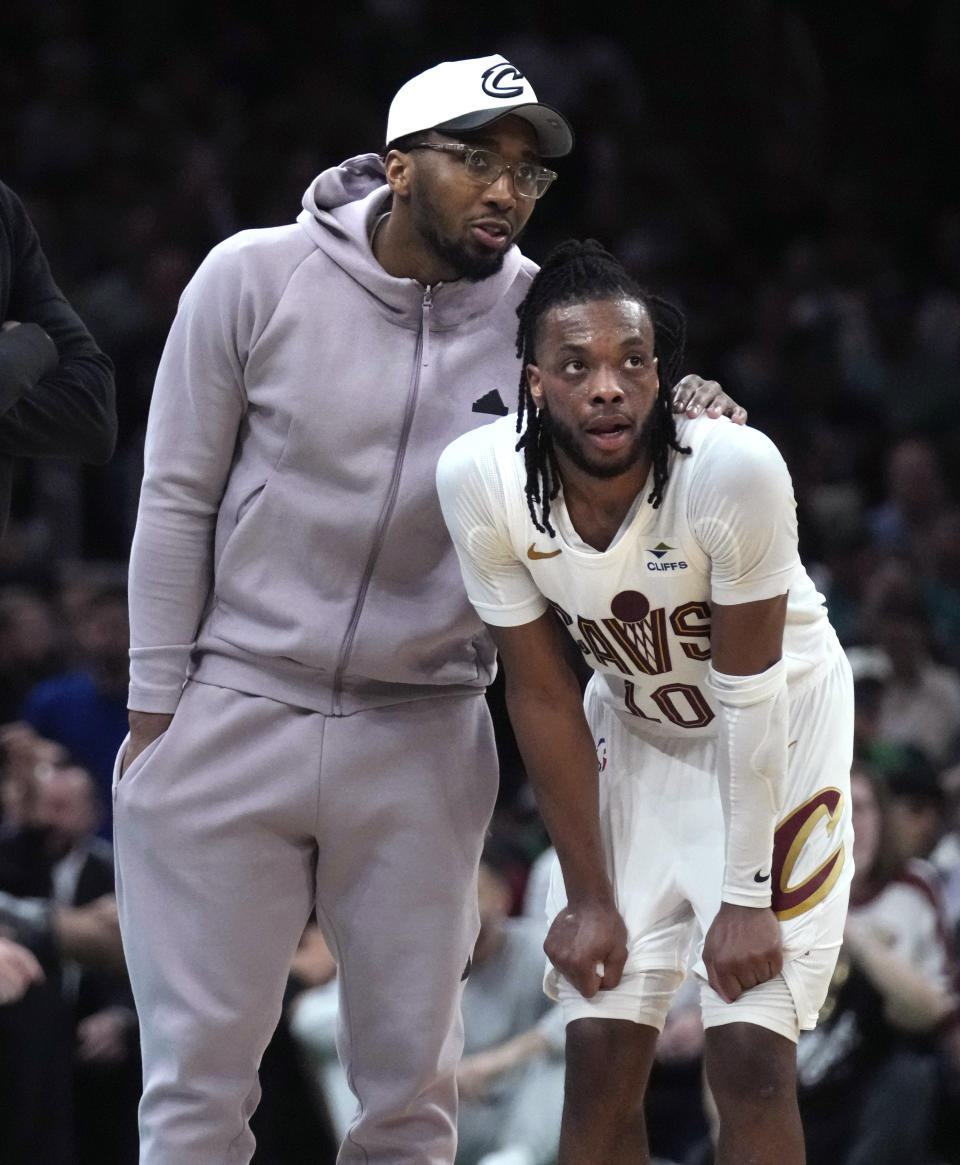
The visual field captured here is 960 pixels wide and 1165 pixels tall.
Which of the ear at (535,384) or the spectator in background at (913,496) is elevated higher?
the ear at (535,384)

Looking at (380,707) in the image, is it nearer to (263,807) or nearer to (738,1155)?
(263,807)

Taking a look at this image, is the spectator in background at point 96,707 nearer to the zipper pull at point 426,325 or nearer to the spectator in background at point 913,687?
the spectator in background at point 913,687

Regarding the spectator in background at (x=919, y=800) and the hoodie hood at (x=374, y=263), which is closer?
the hoodie hood at (x=374, y=263)

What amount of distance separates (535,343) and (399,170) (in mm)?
435

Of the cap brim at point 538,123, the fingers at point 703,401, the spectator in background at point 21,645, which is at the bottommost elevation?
the spectator in background at point 21,645

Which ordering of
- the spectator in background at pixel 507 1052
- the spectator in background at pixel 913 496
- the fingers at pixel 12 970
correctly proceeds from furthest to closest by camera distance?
the spectator in background at pixel 913 496, the spectator in background at pixel 507 1052, the fingers at pixel 12 970

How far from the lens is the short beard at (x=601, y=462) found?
3.06 metres

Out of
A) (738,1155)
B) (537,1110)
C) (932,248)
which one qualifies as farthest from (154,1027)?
(932,248)

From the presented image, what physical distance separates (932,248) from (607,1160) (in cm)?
820

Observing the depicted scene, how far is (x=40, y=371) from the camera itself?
10.6 feet

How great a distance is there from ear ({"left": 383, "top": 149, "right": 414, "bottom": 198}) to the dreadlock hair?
0.29 m

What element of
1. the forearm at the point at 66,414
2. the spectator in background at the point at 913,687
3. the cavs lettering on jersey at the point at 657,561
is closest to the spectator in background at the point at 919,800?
the spectator in background at the point at 913,687

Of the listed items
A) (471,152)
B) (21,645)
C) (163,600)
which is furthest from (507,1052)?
(21,645)

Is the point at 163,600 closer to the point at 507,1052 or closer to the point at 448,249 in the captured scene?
the point at 448,249
